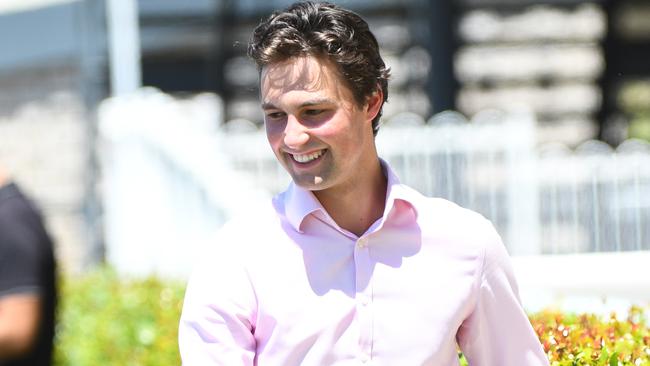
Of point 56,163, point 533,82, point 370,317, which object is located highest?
point 370,317

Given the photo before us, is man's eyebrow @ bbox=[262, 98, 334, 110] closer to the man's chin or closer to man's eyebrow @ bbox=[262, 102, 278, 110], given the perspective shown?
man's eyebrow @ bbox=[262, 102, 278, 110]

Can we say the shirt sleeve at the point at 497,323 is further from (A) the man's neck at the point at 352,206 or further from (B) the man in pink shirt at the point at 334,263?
(A) the man's neck at the point at 352,206

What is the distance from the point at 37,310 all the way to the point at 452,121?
203 inches

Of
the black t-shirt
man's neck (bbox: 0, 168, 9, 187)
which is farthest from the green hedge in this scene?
man's neck (bbox: 0, 168, 9, 187)

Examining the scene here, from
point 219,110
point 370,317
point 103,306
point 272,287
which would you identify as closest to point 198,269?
point 272,287

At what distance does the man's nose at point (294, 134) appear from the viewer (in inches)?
98.7

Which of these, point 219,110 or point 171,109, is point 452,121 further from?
point 219,110

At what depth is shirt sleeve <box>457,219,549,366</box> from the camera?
259 centimetres

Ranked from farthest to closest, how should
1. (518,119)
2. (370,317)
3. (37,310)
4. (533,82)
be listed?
(533,82), (518,119), (37,310), (370,317)

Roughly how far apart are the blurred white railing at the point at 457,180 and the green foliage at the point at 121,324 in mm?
1008

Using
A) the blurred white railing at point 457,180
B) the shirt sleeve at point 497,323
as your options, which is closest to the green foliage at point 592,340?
the shirt sleeve at point 497,323

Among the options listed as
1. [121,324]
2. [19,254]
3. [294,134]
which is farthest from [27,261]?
[121,324]

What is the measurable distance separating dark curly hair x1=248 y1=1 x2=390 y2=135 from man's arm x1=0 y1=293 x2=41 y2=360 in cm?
98

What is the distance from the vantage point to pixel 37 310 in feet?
10.7
